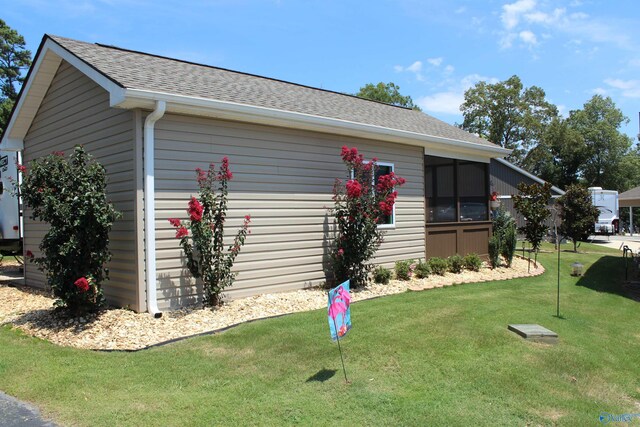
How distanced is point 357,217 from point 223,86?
3572mm

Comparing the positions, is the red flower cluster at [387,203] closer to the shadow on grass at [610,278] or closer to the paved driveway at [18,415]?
A: the shadow on grass at [610,278]

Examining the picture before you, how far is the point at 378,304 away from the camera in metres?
7.65

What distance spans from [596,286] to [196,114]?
31.6 ft

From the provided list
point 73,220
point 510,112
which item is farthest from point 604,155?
point 73,220

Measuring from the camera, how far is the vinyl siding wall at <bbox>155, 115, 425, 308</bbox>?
708cm

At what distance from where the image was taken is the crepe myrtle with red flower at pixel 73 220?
6273mm

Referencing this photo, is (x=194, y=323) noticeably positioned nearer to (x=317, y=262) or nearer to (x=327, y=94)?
(x=317, y=262)

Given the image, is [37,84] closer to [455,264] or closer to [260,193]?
[260,193]

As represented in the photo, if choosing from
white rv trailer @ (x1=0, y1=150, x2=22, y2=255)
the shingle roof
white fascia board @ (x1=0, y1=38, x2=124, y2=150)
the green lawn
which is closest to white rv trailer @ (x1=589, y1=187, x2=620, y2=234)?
the shingle roof

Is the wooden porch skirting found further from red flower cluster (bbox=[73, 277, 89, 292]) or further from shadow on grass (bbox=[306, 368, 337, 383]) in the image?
red flower cluster (bbox=[73, 277, 89, 292])

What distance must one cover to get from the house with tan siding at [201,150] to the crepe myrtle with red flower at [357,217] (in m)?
0.49

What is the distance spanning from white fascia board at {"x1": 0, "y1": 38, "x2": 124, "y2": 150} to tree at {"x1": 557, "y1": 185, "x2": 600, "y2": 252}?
18.2 m

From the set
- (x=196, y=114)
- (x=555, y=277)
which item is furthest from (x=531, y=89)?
(x=196, y=114)

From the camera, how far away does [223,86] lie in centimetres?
881
